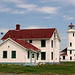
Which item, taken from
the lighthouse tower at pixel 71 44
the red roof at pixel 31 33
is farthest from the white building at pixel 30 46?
the lighthouse tower at pixel 71 44

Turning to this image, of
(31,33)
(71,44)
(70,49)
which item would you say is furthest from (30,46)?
(70,49)

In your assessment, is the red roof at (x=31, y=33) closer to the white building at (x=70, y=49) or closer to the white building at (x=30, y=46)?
the white building at (x=30, y=46)

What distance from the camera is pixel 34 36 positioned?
49.2 metres

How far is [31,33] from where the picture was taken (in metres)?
50.4

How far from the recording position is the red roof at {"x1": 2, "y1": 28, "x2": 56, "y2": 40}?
4881 centimetres

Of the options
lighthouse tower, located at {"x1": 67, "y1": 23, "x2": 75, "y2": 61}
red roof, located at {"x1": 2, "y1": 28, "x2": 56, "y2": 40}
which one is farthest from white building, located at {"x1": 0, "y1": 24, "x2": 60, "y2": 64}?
lighthouse tower, located at {"x1": 67, "y1": 23, "x2": 75, "y2": 61}

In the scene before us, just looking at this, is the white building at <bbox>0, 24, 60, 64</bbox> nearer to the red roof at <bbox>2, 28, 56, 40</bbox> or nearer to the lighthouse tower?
the red roof at <bbox>2, 28, 56, 40</bbox>

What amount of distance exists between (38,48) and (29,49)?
571cm

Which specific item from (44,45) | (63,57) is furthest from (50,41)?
(63,57)

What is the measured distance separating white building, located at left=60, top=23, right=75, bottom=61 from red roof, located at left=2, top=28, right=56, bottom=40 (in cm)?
3710

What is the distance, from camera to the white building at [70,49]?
86625 mm

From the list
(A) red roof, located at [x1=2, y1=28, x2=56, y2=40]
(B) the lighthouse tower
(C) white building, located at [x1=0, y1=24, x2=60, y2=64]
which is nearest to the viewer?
(C) white building, located at [x1=0, y1=24, x2=60, y2=64]

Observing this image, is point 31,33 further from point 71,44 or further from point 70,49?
point 70,49

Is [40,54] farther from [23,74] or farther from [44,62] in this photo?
[23,74]
